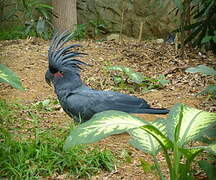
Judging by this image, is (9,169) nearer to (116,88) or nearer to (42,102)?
(42,102)

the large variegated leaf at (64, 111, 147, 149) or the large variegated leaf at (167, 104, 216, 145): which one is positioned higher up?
the large variegated leaf at (64, 111, 147, 149)

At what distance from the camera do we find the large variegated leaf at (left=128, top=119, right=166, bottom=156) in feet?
7.25

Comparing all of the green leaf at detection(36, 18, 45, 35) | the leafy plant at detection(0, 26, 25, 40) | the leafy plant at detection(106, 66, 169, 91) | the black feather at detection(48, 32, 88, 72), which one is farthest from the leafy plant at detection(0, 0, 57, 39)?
the black feather at detection(48, 32, 88, 72)

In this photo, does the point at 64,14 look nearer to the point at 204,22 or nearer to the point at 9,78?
the point at 204,22

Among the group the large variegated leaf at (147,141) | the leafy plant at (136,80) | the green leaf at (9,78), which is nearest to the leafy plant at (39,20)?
the leafy plant at (136,80)

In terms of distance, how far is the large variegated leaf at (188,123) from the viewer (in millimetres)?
2143

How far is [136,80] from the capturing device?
16.8 feet

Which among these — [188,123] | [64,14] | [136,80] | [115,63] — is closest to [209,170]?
[188,123]

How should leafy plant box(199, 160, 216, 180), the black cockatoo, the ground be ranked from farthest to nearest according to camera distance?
1. the ground
2. the black cockatoo
3. leafy plant box(199, 160, 216, 180)

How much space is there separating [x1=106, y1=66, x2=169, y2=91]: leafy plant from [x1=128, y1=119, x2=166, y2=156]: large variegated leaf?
2794mm

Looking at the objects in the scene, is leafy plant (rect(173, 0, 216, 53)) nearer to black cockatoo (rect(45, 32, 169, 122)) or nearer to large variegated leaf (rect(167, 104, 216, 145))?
black cockatoo (rect(45, 32, 169, 122))

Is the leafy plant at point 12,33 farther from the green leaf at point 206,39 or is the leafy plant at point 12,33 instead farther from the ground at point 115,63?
the green leaf at point 206,39

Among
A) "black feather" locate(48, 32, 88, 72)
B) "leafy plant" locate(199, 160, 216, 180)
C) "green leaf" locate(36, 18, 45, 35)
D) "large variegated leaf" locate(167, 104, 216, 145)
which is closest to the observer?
"large variegated leaf" locate(167, 104, 216, 145)

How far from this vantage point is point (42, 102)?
15.2ft
